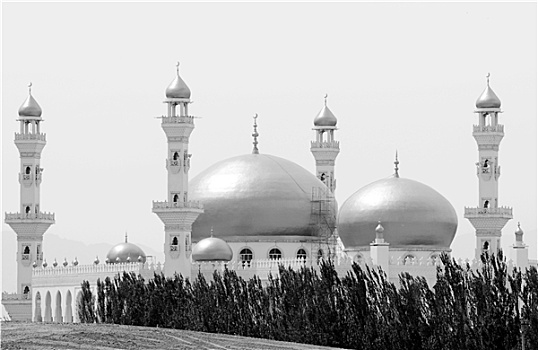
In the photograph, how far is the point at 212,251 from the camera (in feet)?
240

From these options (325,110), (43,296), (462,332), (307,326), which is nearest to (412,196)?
(325,110)

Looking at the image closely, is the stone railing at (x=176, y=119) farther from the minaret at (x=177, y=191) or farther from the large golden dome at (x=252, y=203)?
the large golden dome at (x=252, y=203)

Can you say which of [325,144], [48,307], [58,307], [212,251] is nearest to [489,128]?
[325,144]

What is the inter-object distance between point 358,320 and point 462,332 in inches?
205

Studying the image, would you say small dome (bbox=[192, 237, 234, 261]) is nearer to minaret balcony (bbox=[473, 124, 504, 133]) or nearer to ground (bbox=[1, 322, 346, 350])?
minaret balcony (bbox=[473, 124, 504, 133])

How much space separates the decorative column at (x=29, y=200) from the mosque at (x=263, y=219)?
49 millimetres

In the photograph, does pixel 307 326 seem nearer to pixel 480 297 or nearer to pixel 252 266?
pixel 480 297

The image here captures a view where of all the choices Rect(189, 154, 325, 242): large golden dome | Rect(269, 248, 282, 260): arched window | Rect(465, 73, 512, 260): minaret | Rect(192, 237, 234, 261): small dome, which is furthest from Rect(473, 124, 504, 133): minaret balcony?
Rect(192, 237, 234, 261): small dome

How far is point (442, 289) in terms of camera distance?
44.4 meters

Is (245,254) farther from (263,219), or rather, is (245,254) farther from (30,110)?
(30,110)

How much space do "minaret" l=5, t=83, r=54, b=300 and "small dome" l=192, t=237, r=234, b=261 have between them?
986 centimetres

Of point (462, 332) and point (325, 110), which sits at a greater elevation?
point (325, 110)

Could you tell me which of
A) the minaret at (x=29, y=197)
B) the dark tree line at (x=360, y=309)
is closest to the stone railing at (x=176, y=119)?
the minaret at (x=29, y=197)

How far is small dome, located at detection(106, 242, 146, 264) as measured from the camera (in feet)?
251
